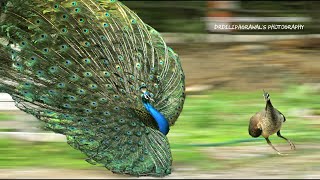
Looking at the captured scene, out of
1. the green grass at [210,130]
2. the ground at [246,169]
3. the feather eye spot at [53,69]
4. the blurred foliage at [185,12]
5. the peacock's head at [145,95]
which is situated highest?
the blurred foliage at [185,12]

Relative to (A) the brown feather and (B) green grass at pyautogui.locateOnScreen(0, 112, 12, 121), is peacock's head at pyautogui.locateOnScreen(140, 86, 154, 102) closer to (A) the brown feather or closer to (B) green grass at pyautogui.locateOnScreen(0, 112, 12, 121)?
(A) the brown feather

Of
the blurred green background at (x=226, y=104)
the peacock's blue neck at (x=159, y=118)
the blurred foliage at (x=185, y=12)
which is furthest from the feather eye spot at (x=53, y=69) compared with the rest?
the blurred foliage at (x=185, y=12)

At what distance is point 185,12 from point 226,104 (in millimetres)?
2460

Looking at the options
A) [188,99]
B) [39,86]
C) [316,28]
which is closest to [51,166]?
[39,86]

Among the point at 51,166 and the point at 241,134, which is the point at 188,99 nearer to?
the point at 241,134

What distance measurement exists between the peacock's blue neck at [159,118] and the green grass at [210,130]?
0.65 m

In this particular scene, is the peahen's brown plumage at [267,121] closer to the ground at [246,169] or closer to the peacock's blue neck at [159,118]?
the ground at [246,169]

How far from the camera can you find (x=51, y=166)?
5895 mm

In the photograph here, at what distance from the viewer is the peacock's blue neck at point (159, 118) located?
17.2 feet

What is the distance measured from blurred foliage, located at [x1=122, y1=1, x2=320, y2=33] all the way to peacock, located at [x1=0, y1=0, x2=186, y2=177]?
4.60 metres

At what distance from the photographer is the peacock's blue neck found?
525 cm

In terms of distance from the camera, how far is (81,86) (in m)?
5.33

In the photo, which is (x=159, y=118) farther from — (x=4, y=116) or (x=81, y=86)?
(x=4, y=116)

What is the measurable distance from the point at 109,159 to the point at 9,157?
1223mm
